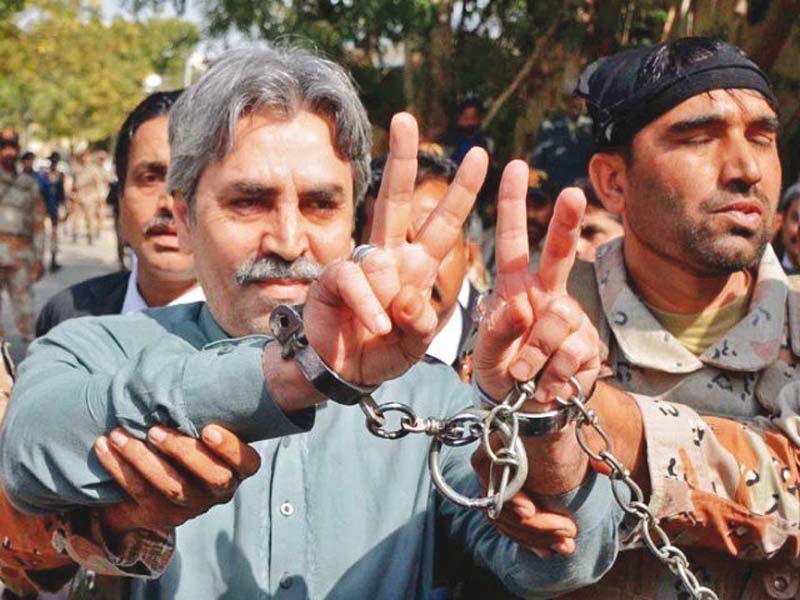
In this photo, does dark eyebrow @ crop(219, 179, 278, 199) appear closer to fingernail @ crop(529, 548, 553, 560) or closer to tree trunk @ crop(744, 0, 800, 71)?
fingernail @ crop(529, 548, 553, 560)

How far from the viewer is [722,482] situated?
213cm

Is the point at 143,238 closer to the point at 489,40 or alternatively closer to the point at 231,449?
the point at 231,449

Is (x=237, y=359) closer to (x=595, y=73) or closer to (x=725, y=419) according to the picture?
(x=725, y=419)

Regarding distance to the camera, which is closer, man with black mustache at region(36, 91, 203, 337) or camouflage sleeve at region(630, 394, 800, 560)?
camouflage sleeve at region(630, 394, 800, 560)

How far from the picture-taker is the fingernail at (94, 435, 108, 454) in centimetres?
165

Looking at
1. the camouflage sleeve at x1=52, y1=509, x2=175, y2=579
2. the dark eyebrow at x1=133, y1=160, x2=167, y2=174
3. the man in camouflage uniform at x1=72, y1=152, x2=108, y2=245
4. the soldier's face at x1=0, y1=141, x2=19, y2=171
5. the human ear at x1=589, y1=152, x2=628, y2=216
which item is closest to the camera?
the camouflage sleeve at x1=52, y1=509, x2=175, y2=579

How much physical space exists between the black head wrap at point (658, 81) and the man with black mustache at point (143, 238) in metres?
1.75

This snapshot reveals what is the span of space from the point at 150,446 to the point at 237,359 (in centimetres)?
18

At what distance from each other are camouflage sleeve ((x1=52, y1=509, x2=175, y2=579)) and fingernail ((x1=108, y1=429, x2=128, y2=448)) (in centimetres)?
20


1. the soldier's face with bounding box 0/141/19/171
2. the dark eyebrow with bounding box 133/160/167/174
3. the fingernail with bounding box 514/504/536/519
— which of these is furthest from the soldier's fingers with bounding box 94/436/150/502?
the soldier's face with bounding box 0/141/19/171

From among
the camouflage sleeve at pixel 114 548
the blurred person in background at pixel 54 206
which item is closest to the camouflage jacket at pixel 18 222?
the blurred person in background at pixel 54 206

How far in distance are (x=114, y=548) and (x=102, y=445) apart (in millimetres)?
244

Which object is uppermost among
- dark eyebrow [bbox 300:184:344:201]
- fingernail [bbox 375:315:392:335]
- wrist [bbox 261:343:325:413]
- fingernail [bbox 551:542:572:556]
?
fingernail [bbox 375:315:392:335]

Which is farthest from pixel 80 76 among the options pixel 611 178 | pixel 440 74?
pixel 611 178
